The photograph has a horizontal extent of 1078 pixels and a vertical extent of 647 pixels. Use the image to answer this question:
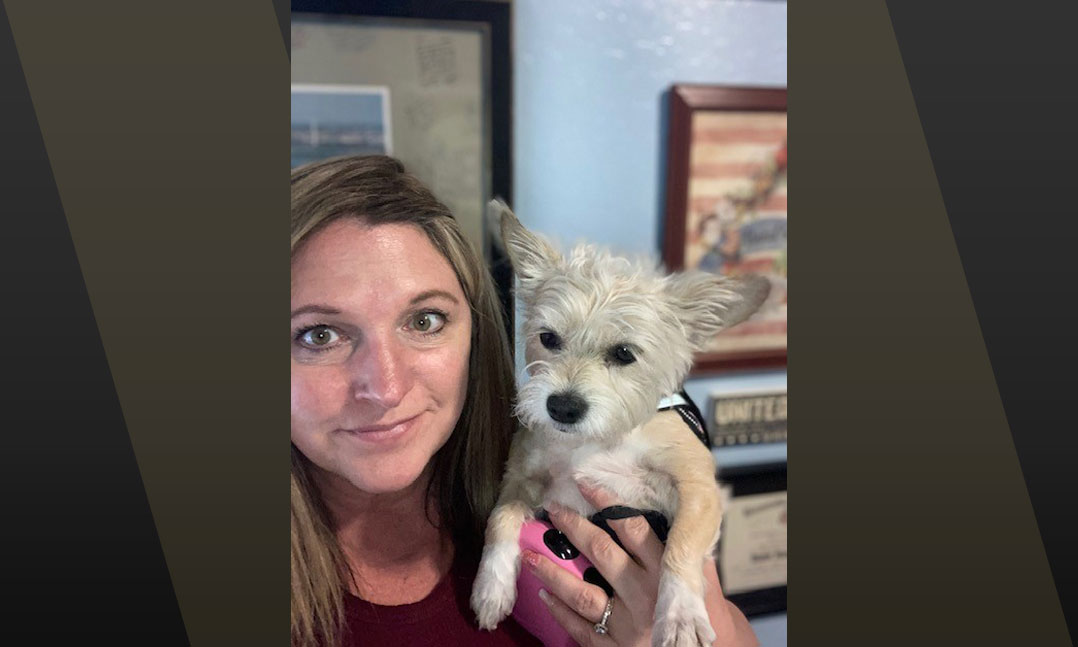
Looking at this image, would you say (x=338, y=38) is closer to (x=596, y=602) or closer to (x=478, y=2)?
(x=478, y=2)

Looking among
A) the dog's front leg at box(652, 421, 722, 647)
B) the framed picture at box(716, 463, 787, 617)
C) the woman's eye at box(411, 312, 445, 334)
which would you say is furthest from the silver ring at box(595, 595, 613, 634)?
the framed picture at box(716, 463, 787, 617)

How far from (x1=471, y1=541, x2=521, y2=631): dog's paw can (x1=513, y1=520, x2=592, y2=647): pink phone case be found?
0.03m

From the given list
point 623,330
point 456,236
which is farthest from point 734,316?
point 456,236

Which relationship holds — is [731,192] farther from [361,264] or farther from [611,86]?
[361,264]

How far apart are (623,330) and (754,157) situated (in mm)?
699

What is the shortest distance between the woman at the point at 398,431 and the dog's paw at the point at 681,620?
74mm

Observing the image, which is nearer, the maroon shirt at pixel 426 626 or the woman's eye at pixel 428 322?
the woman's eye at pixel 428 322

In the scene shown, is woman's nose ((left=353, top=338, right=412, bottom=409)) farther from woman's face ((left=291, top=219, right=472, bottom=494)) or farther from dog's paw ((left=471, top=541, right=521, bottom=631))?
dog's paw ((left=471, top=541, right=521, bottom=631))

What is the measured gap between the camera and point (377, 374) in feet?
2.98

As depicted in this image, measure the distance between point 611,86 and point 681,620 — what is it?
3.62 feet

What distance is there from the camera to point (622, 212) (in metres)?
1.42

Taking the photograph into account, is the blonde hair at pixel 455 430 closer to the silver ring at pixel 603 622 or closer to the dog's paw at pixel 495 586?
the dog's paw at pixel 495 586

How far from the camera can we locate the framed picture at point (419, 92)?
123 centimetres

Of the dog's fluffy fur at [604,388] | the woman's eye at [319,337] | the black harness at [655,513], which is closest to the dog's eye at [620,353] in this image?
the dog's fluffy fur at [604,388]
